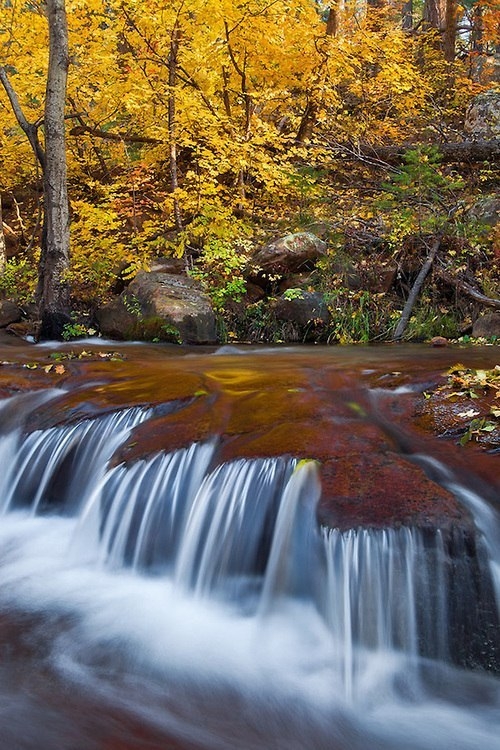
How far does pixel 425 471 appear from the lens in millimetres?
3682

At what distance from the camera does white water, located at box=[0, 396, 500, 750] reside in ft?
8.57

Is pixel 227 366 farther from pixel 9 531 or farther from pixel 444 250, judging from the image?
pixel 444 250

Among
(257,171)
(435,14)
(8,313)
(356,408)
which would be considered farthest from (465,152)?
(435,14)

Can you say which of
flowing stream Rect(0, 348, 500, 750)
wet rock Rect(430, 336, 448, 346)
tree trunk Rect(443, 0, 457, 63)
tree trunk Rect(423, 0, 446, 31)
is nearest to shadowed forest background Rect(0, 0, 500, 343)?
wet rock Rect(430, 336, 448, 346)

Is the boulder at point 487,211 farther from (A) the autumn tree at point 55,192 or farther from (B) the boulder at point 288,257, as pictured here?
(A) the autumn tree at point 55,192

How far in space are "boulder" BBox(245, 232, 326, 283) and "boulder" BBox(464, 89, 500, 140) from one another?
4.71 m

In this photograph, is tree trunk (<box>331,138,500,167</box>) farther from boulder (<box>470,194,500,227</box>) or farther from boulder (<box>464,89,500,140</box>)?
A: boulder (<box>470,194,500,227</box>)

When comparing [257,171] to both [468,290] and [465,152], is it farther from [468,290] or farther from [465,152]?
[468,290]

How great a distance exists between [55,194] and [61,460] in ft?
19.8

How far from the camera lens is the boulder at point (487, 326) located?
28.0ft

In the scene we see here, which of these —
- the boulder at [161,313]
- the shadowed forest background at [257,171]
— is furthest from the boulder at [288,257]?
the boulder at [161,313]

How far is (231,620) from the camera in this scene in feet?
11.1

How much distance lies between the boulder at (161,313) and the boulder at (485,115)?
23.1 feet

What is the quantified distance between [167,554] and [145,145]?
1183 cm
